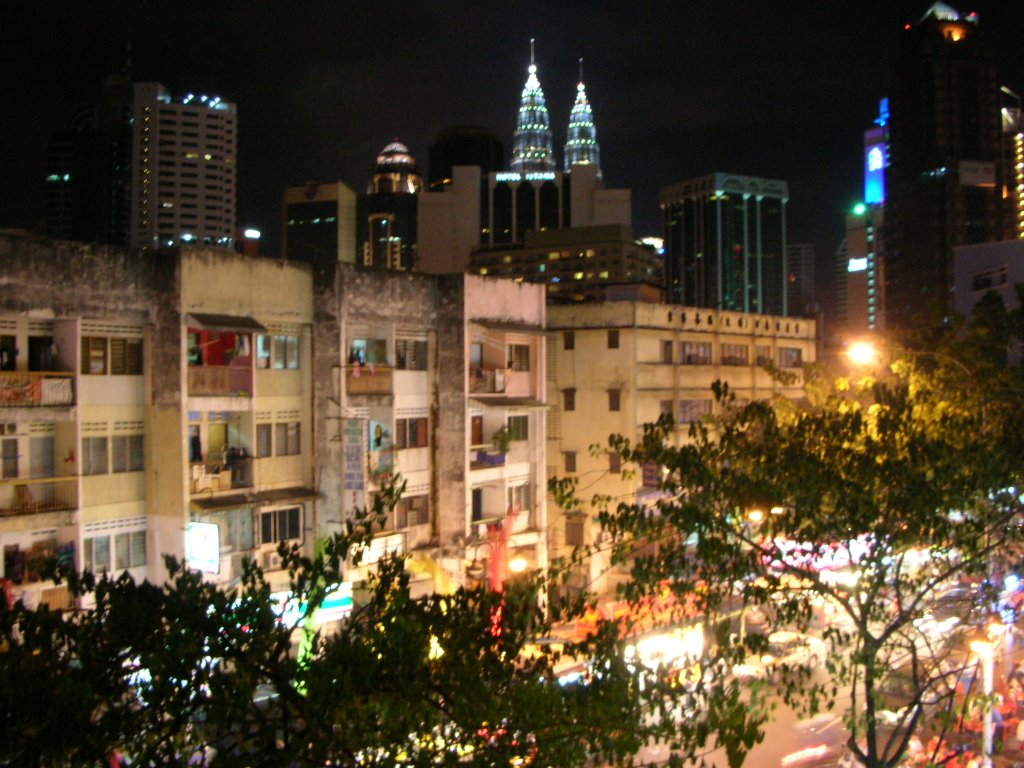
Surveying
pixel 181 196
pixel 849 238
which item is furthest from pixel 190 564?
pixel 849 238

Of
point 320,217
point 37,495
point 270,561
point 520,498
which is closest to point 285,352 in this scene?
point 270,561

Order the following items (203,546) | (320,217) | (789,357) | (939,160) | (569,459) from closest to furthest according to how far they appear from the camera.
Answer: (203,546) < (569,459) < (789,357) < (939,160) < (320,217)

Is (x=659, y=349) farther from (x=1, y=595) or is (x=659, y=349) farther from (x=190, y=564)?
(x=1, y=595)

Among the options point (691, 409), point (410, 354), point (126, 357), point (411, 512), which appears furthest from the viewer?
point (691, 409)

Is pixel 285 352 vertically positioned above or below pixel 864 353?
above

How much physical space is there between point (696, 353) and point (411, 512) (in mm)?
16250

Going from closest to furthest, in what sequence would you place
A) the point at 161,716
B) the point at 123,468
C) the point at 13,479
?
the point at 161,716 < the point at 13,479 < the point at 123,468

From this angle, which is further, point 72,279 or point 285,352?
point 285,352

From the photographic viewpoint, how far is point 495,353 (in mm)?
29562

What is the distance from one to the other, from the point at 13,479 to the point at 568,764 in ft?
48.1

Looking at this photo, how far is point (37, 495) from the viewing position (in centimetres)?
1928

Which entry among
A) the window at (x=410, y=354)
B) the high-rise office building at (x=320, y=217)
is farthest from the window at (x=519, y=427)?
the high-rise office building at (x=320, y=217)

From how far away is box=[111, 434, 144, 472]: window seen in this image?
2052 cm

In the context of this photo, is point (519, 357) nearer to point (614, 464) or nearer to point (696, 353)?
point (614, 464)
